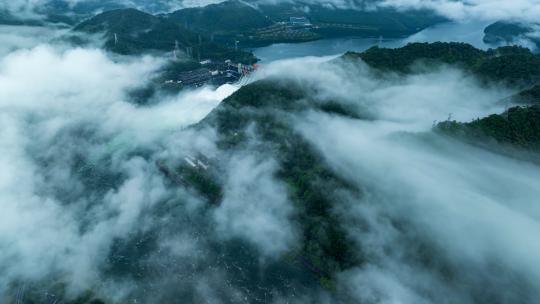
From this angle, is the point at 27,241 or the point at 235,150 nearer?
the point at 27,241

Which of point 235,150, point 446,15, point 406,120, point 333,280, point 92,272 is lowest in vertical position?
point 92,272

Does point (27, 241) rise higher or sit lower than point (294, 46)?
lower

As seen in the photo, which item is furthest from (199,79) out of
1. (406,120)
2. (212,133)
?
(406,120)

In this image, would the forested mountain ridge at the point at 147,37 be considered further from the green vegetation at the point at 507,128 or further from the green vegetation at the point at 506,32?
the green vegetation at the point at 506,32

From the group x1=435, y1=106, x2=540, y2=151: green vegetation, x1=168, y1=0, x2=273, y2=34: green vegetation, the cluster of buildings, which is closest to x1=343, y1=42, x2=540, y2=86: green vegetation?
x1=435, y1=106, x2=540, y2=151: green vegetation

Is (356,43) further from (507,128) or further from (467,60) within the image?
(507,128)

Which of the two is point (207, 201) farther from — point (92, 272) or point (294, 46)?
point (294, 46)

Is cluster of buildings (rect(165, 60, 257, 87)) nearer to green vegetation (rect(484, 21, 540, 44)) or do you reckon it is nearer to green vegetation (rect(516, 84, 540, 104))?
green vegetation (rect(516, 84, 540, 104))
